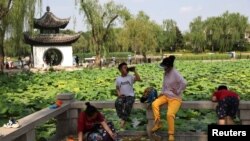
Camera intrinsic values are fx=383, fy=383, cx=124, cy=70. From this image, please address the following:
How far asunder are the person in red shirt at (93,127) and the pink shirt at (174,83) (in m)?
1.10

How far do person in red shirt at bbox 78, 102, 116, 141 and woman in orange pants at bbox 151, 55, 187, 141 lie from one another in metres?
0.95

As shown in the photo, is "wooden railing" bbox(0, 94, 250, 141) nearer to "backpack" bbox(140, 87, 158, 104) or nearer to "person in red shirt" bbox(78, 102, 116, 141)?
"backpack" bbox(140, 87, 158, 104)

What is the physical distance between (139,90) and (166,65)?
6178mm

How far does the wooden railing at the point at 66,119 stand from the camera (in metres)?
4.62

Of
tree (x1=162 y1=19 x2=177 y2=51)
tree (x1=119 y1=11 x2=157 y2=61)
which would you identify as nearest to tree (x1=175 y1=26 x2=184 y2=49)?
tree (x1=162 y1=19 x2=177 y2=51)

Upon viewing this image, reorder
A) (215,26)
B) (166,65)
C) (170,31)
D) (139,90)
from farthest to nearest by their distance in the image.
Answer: (170,31), (215,26), (139,90), (166,65)

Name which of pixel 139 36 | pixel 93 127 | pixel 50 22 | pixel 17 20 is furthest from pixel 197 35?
pixel 93 127

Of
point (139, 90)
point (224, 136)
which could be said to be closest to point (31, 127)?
point (224, 136)

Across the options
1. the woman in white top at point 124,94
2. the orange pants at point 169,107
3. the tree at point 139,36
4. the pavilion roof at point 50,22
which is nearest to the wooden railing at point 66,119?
the woman in white top at point 124,94

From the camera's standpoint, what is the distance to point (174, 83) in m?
5.34

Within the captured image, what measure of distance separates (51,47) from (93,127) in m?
28.4

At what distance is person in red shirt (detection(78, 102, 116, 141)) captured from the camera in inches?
186

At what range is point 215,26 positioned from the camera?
6169cm

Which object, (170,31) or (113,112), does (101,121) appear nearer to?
(113,112)
